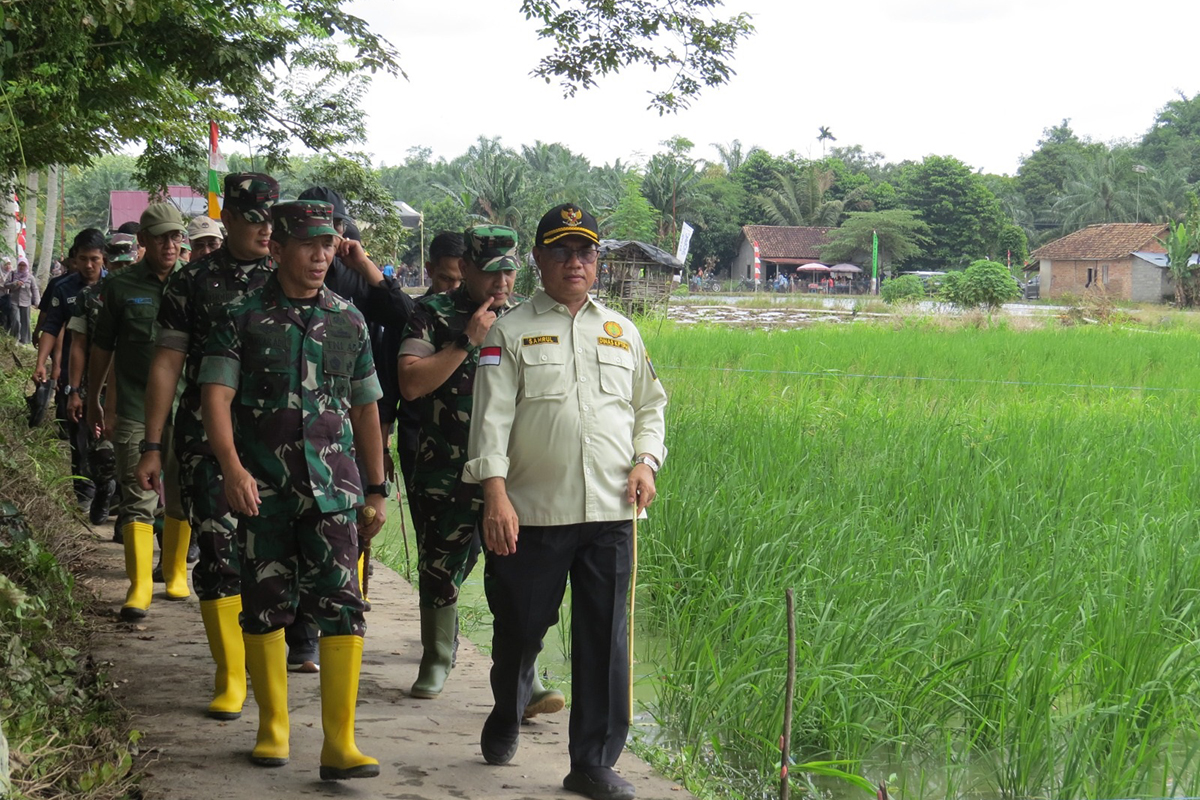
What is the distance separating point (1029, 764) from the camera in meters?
3.23

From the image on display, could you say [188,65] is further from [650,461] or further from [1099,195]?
[1099,195]

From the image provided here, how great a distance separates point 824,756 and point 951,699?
407 mm

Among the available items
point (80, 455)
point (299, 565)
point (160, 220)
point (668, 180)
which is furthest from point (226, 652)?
point (668, 180)

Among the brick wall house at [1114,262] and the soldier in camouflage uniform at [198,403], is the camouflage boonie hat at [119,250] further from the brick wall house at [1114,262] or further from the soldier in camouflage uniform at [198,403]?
the brick wall house at [1114,262]

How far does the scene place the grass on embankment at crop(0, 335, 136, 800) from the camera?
9.75ft

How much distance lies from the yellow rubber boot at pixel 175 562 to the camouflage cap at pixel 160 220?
1.16m

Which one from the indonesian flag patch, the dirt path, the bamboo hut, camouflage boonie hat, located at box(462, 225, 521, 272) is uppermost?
the bamboo hut

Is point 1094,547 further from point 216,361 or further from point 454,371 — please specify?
point 216,361

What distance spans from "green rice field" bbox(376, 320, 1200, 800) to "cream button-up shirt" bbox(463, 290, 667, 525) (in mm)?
835

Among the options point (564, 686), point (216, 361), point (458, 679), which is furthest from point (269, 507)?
point (564, 686)

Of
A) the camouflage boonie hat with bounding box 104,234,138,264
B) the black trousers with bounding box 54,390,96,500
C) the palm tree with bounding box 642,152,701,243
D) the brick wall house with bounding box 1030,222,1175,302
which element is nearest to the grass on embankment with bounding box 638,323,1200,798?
the camouflage boonie hat with bounding box 104,234,138,264

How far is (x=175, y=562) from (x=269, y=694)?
196cm

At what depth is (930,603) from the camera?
4348 mm

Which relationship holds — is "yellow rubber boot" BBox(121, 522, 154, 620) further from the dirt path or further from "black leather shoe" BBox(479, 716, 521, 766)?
"black leather shoe" BBox(479, 716, 521, 766)
